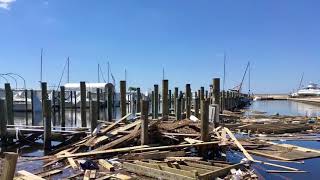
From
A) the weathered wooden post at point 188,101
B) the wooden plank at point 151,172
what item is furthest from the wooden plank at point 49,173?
the weathered wooden post at point 188,101

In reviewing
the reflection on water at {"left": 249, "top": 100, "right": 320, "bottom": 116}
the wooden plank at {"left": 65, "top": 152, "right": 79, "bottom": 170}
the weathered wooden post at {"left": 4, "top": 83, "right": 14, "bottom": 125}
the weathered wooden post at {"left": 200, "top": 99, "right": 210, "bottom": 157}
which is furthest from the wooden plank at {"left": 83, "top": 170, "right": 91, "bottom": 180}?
the reflection on water at {"left": 249, "top": 100, "right": 320, "bottom": 116}

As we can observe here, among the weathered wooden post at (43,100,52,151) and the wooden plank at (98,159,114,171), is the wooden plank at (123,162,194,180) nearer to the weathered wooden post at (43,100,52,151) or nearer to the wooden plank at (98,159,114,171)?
the wooden plank at (98,159,114,171)

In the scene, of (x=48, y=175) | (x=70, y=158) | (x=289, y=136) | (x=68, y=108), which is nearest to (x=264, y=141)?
(x=289, y=136)

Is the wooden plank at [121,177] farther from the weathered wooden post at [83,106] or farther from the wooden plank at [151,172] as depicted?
the weathered wooden post at [83,106]

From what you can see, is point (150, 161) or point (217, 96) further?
point (217, 96)

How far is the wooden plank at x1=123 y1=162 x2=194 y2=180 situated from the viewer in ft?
44.2

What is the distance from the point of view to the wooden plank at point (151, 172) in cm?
1347

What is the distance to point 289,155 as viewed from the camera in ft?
60.7

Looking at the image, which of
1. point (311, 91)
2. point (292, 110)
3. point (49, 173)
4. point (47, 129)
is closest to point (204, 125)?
point (49, 173)

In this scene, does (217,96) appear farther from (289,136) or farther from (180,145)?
(180,145)

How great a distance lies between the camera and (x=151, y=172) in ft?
47.6

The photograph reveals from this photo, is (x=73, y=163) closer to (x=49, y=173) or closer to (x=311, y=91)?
(x=49, y=173)

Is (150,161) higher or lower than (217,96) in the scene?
lower

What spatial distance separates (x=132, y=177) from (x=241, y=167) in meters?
3.91
